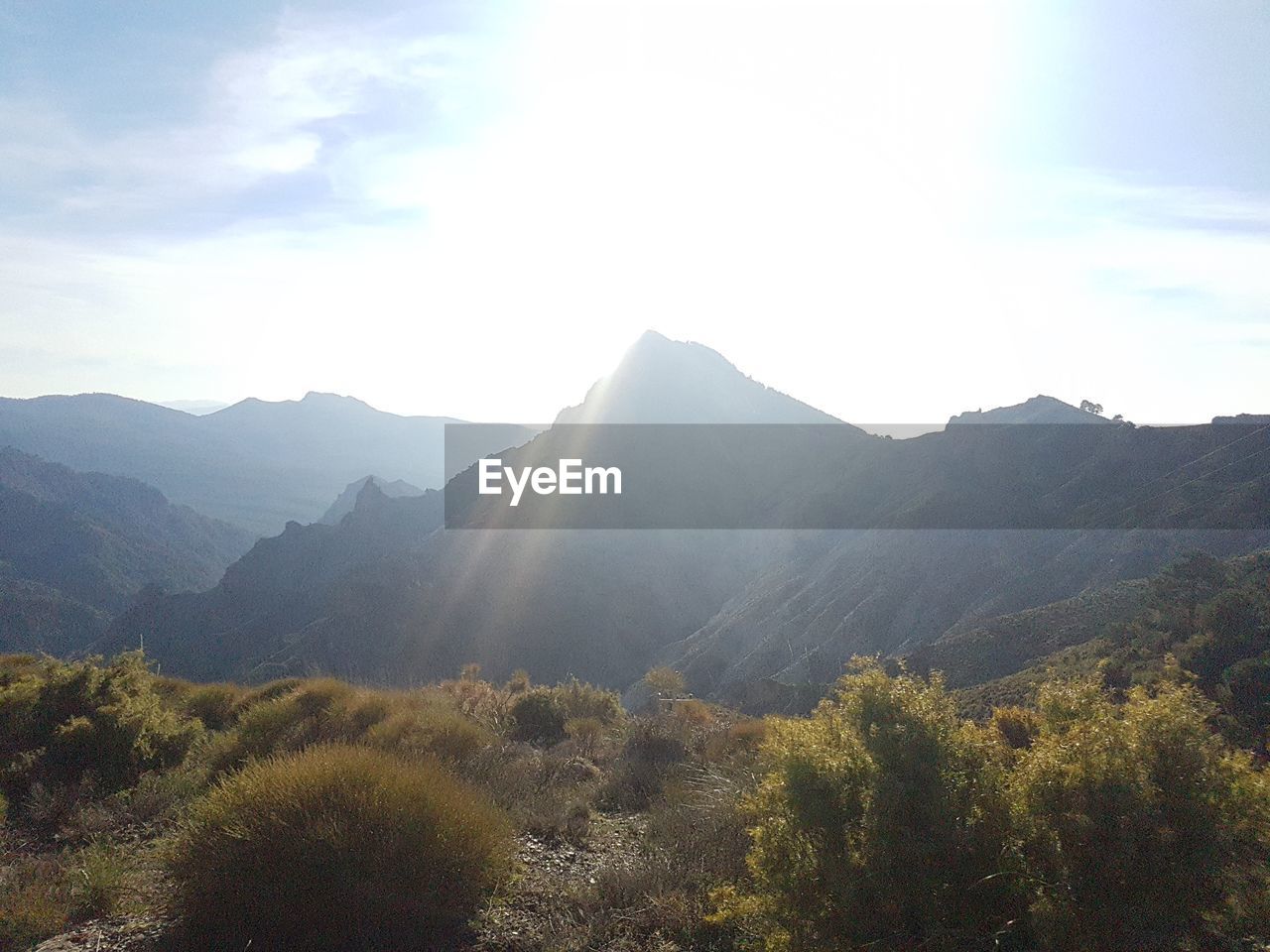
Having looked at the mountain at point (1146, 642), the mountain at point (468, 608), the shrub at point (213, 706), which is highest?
the shrub at point (213, 706)

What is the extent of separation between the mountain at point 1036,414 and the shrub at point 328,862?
275ft

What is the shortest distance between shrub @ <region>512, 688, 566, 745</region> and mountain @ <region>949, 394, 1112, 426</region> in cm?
7762

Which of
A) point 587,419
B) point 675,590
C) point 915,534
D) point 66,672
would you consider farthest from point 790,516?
point 66,672

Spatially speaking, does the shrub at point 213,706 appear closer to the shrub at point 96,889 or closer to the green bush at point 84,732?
the green bush at point 84,732

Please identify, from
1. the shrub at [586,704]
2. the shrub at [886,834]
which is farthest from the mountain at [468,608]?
the shrub at [886,834]

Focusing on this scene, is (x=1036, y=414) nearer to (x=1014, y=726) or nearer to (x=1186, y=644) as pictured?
(x=1186, y=644)

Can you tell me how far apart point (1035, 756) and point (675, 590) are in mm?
76225

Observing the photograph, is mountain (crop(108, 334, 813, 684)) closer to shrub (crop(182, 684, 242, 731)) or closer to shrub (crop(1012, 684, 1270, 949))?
shrub (crop(182, 684, 242, 731))

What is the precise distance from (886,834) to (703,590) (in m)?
77.3

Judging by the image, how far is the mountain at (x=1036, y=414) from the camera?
8056 cm

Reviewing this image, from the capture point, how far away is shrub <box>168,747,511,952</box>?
5.09m

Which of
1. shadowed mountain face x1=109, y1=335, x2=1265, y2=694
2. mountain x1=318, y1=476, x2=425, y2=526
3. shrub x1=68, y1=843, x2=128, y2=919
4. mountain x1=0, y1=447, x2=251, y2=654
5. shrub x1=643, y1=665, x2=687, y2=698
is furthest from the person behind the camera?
mountain x1=318, y1=476, x2=425, y2=526

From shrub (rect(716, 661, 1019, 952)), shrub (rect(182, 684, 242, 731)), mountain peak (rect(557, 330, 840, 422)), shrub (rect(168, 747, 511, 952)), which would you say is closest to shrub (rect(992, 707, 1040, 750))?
shrub (rect(716, 661, 1019, 952))

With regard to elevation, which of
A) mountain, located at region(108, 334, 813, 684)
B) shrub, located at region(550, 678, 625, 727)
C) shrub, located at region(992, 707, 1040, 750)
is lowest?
mountain, located at region(108, 334, 813, 684)
